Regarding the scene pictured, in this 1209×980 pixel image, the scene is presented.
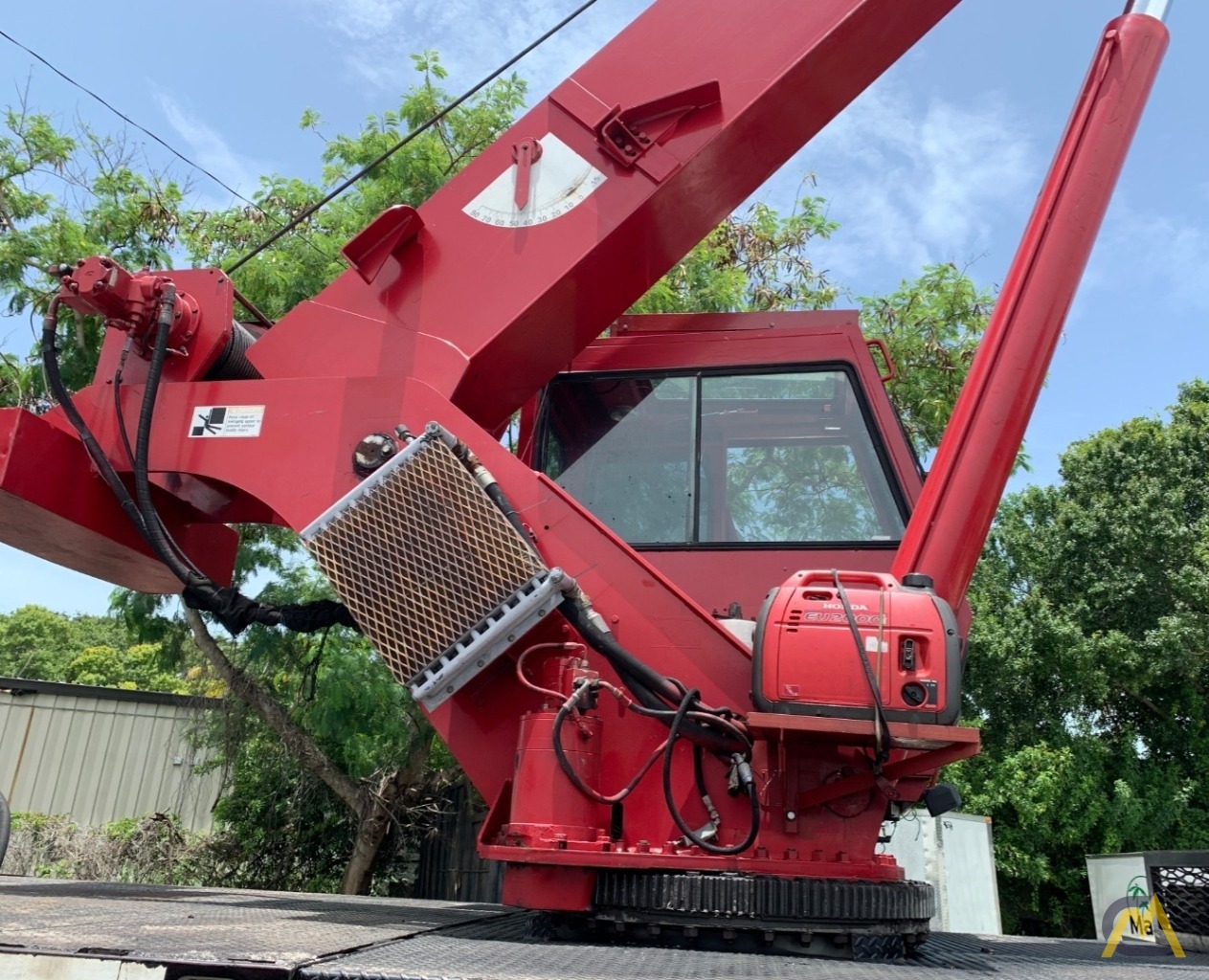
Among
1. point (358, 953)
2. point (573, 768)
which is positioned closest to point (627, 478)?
point (573, 768)

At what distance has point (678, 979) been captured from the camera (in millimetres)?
1776

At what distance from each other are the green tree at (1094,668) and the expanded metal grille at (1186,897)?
1253cm

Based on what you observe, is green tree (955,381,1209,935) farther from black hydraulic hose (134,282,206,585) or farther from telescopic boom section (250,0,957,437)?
black hydraulic hose (134,282,206,585)

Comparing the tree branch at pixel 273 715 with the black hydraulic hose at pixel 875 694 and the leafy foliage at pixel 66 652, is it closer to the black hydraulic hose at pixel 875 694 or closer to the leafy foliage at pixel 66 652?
the black hydraulic hose at pixel 875 694

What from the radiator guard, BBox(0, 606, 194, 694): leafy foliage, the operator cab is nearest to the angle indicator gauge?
the operator cab

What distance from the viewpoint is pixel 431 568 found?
2957 millimetres

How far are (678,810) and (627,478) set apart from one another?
4.42 ft

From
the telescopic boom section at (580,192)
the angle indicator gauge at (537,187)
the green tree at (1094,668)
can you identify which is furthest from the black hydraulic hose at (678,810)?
the green tree at (1094,668)

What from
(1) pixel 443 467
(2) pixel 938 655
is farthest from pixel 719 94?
(2) pixel 938 655

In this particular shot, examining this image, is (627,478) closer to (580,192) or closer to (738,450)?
(738,450)

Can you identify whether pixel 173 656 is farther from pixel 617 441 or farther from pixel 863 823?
pixel 863 823

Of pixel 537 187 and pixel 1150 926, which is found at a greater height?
pixel 537 187

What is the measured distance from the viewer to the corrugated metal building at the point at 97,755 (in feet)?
48.1

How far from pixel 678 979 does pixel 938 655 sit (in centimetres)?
119
